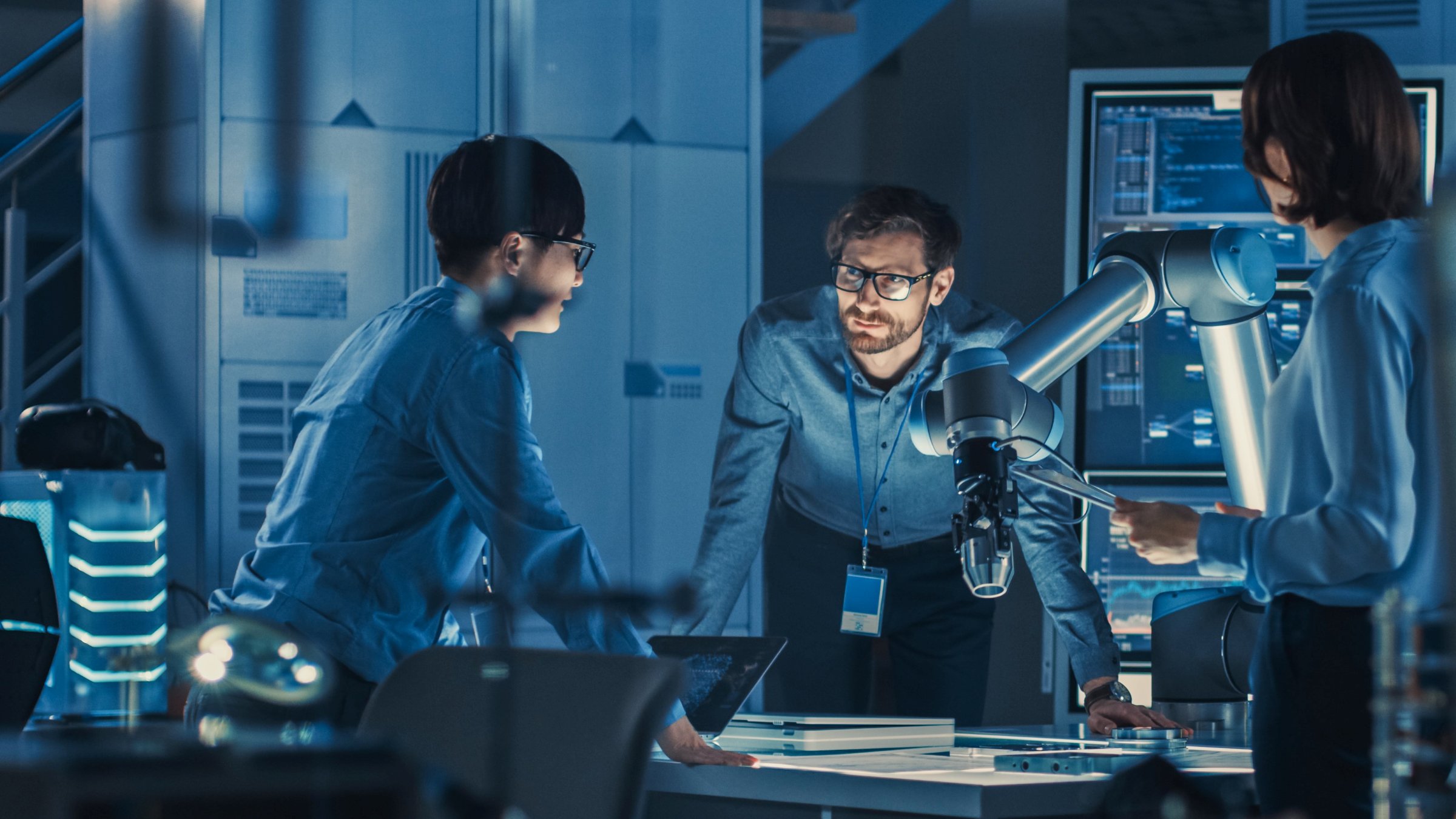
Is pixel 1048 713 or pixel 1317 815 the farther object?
pixel 1048 713

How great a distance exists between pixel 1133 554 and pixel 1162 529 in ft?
6.93

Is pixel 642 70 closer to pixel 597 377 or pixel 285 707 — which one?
pixel 597 377

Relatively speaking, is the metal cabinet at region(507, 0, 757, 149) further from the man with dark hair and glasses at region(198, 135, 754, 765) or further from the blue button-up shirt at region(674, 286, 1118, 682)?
the man with dark hair and glasses at region(198, 135, 754, 765)

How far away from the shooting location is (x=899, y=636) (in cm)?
267

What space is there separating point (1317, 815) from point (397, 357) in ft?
3.35

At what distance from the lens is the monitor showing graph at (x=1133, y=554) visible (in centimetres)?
342

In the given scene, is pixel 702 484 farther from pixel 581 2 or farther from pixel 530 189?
pixel 530 189

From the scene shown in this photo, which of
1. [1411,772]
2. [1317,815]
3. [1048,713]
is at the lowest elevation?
[1048,713]

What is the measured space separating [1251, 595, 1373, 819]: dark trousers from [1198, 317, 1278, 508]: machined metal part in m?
0.27

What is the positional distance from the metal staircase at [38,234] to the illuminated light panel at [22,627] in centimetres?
135

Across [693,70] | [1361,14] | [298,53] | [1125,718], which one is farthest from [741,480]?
[1361,14]

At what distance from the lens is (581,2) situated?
11.2 ft

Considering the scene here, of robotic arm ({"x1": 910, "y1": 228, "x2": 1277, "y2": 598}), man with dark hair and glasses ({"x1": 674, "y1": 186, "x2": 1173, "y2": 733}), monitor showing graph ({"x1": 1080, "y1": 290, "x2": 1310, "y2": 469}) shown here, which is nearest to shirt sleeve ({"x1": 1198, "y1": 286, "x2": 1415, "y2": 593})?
robotic arm ({"x1": 910, "y1": 228, "x2": 1277, "y2": 598})

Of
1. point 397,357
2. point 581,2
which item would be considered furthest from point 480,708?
point 581,2
